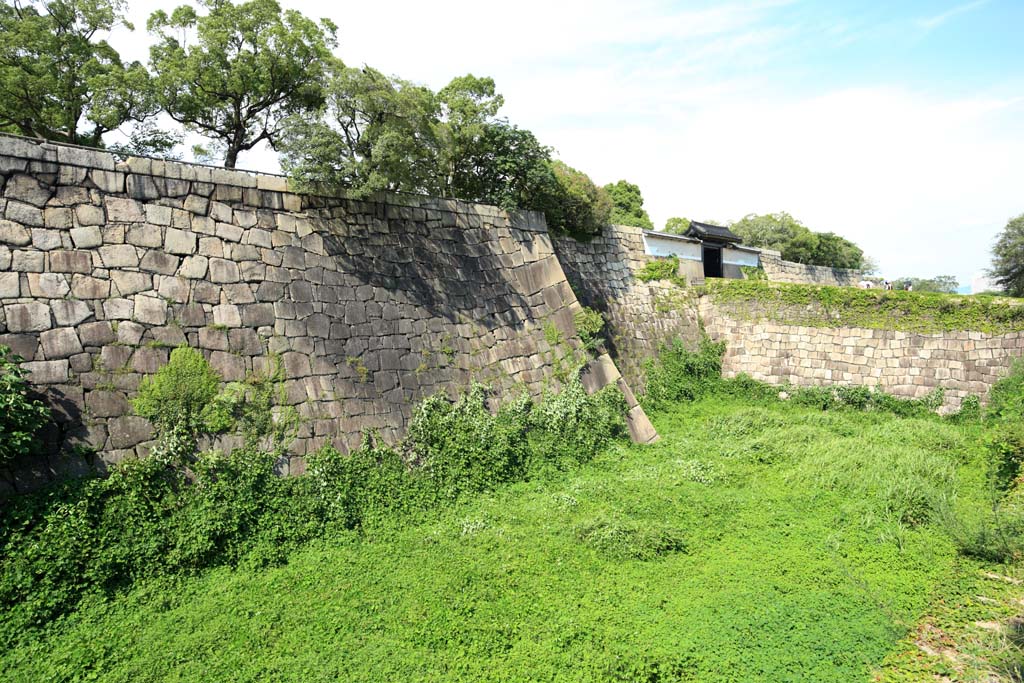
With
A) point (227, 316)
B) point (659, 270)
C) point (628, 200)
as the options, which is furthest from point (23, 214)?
point (628, 200)

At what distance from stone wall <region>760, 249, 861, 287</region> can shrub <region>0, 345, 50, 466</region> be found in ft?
71.9

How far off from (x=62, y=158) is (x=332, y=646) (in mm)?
6180

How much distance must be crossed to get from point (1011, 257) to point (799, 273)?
11.9m

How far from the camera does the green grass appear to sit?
5676mm

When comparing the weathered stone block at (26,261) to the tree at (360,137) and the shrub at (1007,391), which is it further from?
the shrub at (1007,391)

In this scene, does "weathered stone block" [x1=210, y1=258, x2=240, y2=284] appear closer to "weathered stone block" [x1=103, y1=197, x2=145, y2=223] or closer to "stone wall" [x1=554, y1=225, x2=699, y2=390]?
"weathered stone block" [x1=103, y1=197, x2=145, y2=223]

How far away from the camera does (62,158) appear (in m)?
7.26

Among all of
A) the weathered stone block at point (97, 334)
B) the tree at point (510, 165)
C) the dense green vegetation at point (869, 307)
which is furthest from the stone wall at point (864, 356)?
the weathered stone block at point (97, 334)

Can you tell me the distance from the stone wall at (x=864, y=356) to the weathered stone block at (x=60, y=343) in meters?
15.9

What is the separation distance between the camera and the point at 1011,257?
98.9 feet

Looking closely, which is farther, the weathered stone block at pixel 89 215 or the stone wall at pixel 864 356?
the stone wall at pixel 864 356

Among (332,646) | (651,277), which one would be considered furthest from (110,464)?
(651,277)

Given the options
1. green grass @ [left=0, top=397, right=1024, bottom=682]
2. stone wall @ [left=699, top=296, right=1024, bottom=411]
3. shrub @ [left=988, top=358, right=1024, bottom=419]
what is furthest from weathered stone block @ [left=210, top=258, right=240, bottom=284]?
shrub @ [left=988, top=358, right=1024, bottom=419]

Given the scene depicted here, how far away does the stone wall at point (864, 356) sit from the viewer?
15.6 m
